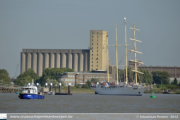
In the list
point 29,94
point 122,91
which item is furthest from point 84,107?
point 122,91

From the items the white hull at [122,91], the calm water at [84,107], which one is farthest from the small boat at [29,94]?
the white hull at [122,91]

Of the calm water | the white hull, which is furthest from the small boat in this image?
the white hull

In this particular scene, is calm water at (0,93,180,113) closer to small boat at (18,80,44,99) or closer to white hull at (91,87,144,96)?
small boat at (18,80,44,99)

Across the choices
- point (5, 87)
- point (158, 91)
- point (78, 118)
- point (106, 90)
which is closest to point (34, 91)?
point (78, 118)

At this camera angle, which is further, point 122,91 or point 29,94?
point 122,91

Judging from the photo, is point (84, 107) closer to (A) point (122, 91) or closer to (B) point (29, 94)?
(B) point (29, 94)

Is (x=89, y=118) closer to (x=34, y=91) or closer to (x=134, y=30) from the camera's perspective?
(x=34, y=91)

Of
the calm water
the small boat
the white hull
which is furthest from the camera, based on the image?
the white hull

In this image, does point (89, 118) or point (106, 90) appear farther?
point (106, 90)

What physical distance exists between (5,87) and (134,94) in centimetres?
6676

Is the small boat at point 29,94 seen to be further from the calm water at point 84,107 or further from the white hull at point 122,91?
the white hull at point 122,91

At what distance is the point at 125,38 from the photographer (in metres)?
175

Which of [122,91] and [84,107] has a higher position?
[122,91]

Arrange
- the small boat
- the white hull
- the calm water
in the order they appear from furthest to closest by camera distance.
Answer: the white hull
the small boat
the calm water
